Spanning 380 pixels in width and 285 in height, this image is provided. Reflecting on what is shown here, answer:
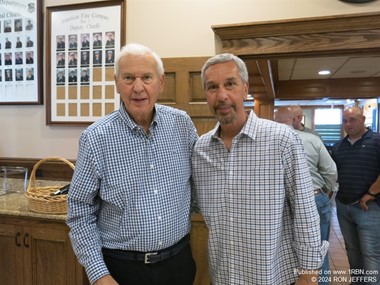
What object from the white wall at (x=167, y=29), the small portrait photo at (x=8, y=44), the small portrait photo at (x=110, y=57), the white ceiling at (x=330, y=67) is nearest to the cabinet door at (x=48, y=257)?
the white wall at (x=167, y=29)

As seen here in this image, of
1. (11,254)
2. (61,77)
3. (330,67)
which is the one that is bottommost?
→ (11,254)

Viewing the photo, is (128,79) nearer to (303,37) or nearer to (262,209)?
(262,209)

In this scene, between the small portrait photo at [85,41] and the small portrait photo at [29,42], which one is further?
the small portrait photo at [29,42]

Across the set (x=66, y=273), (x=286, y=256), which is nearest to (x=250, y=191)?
(x=286, y=256)

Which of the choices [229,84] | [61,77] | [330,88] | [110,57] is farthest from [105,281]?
[330,88]

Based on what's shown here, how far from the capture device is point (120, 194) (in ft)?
3.94

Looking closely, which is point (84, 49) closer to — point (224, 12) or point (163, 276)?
point (224, 12)

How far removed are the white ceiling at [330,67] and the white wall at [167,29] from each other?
2.10 metres

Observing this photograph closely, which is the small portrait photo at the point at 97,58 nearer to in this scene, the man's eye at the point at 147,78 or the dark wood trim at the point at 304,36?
the dark wood trim at the point at 304,36

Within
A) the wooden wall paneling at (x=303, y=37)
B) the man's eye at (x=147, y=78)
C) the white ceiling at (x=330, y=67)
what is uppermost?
the white ceiling at (x=330, y=67)

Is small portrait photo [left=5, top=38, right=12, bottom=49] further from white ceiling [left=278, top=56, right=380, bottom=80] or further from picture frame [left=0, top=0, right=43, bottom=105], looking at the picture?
white ceiling [left=278, top=56, right=380, bottom=80]

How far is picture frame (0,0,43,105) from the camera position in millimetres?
2484

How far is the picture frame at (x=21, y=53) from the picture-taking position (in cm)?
248

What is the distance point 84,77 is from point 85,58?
146mm
